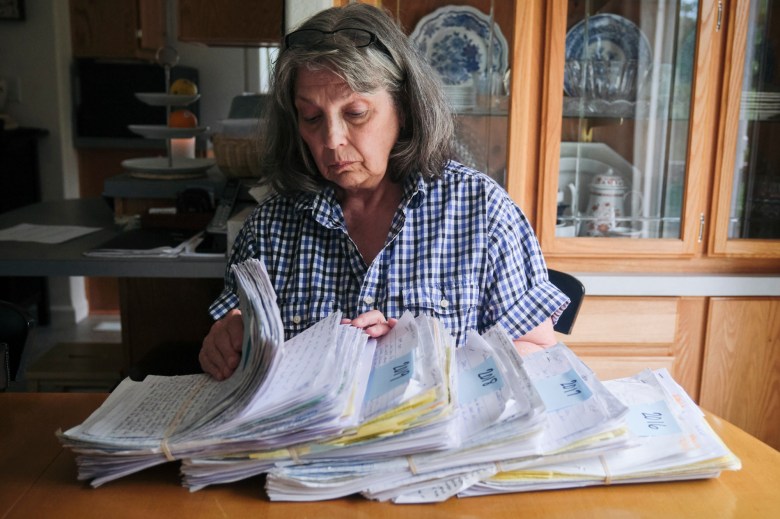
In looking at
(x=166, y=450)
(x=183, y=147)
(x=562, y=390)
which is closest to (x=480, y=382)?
(x=562, y=390)

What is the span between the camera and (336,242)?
1444 millimetres

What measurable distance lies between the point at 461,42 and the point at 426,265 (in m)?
1.00

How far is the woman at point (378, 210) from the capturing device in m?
1.33

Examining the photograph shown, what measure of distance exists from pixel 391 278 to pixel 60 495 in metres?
0.70

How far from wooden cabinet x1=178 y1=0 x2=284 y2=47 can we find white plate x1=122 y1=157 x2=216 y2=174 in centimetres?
46

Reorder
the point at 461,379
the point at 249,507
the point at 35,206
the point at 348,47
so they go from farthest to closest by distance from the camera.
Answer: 1. the point at 35,206
2. the point at 348,47
3. the point at 461,379
4. the point at 249,507

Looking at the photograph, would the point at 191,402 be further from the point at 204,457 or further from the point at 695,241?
the point at 695,241

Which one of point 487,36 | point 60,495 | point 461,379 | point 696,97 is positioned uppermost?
point 487,36

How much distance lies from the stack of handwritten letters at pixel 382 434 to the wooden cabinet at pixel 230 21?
1.78 metres

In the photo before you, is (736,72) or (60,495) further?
(736,72)

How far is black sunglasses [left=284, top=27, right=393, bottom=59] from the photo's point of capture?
1.31m

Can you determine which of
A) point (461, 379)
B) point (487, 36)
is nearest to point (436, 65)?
point (487, 36)

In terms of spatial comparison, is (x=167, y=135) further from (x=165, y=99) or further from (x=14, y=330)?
(x=14, y=330)

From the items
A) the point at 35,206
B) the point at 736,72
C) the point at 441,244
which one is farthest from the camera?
the point at 35,206
